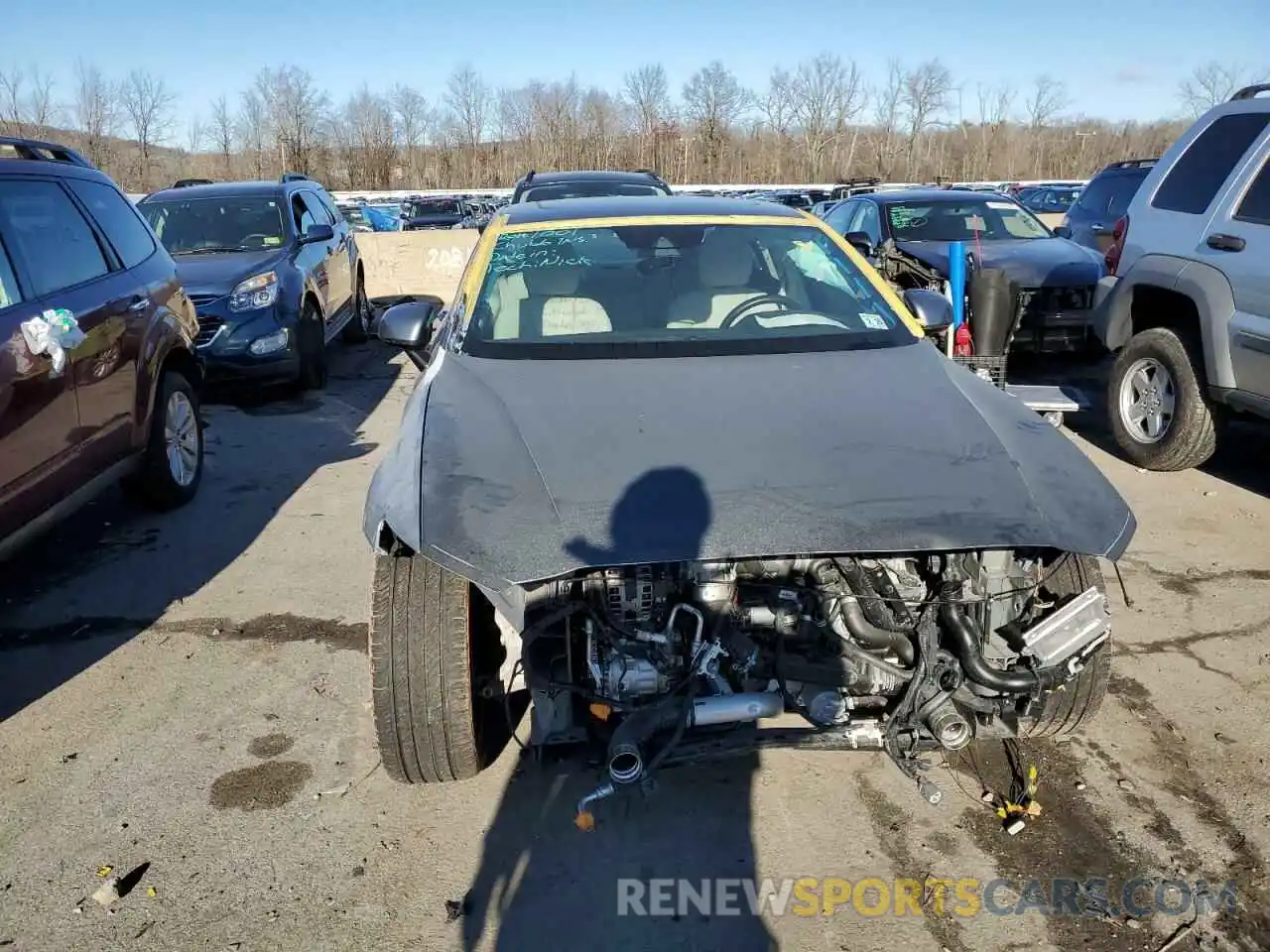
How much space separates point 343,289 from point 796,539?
28.7 feet

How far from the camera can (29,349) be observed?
13.1ft

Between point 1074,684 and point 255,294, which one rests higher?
point 255,294

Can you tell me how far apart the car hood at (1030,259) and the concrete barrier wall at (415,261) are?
6847 millimetres

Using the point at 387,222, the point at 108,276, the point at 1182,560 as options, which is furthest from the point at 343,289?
the point at 387,222

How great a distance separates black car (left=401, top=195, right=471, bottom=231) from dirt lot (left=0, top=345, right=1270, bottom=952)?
19.3 meters

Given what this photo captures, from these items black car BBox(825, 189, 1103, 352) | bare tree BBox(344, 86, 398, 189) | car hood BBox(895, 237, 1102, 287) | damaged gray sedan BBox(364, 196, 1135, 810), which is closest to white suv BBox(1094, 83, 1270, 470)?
black car BBox(825, 189, 1103, 352)

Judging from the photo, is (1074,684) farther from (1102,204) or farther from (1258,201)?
(1102,204)

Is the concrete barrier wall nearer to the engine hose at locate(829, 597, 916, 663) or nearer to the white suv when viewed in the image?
the white suv

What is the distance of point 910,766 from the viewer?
271 cm

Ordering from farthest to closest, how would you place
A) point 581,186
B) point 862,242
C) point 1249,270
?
1. point 581,186
2. point 862,242
3. point 1249,270

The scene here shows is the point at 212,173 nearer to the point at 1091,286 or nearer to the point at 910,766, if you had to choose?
the point at 1091,286

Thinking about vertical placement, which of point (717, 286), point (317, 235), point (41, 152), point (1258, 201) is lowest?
point (717, 286)

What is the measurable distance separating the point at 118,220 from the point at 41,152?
1.69 feet

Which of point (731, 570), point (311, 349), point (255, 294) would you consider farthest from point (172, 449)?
point (731, 570)
